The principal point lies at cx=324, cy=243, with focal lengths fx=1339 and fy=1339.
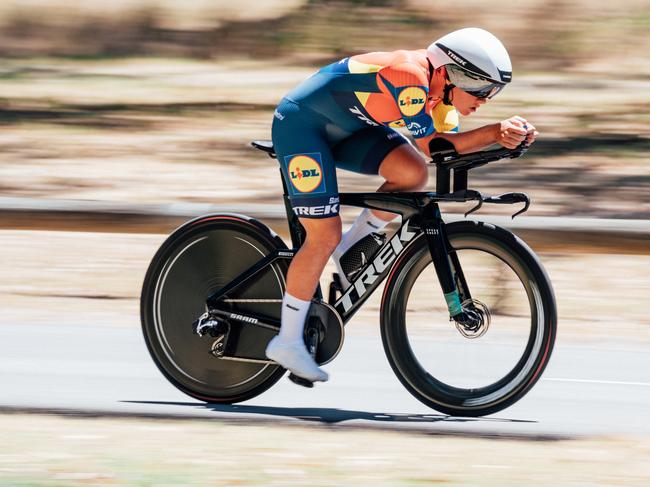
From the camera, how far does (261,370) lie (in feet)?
21.2

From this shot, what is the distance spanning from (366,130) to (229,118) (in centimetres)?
960

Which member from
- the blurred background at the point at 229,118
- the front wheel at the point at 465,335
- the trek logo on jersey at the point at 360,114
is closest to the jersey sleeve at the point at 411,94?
the trek logo on jersey at the point at 360,114

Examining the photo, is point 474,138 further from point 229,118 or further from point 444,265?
point 229,118

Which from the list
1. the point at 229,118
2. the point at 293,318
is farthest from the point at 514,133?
the point at 229,118

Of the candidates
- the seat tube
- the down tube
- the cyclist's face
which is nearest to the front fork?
the seat tube

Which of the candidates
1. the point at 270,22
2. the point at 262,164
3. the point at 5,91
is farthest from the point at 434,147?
the point at 270,22

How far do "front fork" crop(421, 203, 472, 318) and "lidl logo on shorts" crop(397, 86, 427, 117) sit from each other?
1.92 ft

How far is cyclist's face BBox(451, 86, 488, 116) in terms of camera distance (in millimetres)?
5906

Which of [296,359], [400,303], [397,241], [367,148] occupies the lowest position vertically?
[296,359]

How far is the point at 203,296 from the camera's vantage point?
6574 millimetres

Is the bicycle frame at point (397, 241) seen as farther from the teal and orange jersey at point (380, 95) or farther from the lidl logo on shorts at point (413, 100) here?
the lidl logo on shorts at point (413, 100)

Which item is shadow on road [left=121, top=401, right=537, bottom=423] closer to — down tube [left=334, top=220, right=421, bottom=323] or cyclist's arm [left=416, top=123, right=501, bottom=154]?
down tube [left=334, top=220, right=421, bottom=323]

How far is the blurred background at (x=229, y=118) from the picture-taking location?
9453 millimetres

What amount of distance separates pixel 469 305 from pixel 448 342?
0.71 ft
